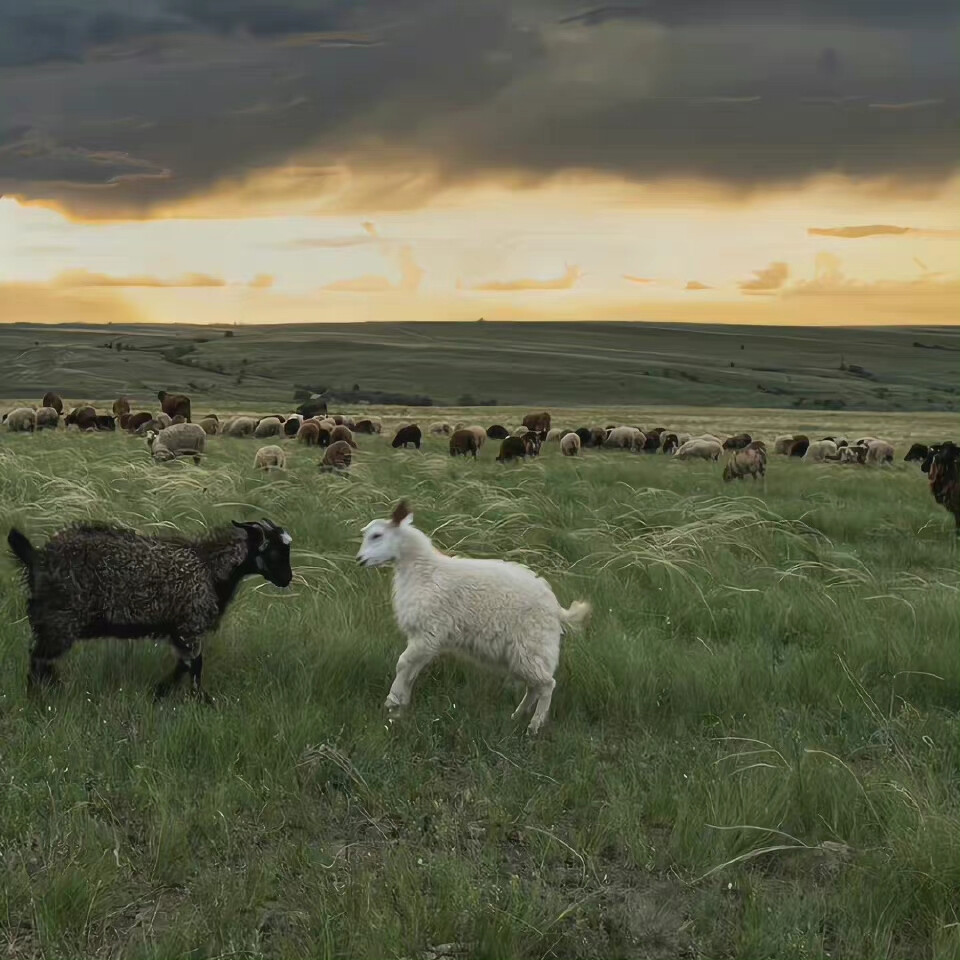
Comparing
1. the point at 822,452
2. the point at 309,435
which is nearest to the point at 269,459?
the point at 309,435

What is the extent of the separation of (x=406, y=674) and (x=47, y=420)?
39.4 meters

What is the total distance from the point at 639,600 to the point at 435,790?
4.13 meters

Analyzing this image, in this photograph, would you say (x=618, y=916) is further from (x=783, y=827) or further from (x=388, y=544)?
(x=388, y=544)

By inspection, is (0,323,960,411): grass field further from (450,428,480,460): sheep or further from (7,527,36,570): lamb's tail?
(7,527,36,570): lamb's tail

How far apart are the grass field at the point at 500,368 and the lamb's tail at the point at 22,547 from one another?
3889 inches

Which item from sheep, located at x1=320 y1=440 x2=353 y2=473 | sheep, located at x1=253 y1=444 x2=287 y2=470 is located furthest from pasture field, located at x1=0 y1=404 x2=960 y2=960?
sheep, located at x1=253 y1=444 x2=287 y2=470

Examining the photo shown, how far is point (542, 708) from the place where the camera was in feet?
17.7

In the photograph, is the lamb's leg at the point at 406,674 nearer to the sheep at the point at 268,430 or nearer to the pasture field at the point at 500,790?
the pasture field at the point at 500,790

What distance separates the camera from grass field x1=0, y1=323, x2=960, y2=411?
122938mm

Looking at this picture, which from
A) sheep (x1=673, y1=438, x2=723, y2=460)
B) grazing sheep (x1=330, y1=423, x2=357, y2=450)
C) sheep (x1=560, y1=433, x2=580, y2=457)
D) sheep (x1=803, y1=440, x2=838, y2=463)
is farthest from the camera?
sheep (x1=803, y1=440, x2=838, y2=463)

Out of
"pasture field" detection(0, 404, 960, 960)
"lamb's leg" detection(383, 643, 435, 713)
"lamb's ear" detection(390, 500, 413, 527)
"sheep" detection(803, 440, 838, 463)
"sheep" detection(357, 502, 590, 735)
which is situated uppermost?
"lamb's ear" detection(390, 500, 413, 527)

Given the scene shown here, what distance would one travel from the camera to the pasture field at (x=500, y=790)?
3.43 meters

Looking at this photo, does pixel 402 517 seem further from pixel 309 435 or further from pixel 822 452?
pixel 822 452

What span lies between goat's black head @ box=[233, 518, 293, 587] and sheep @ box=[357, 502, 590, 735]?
3.72 ft
